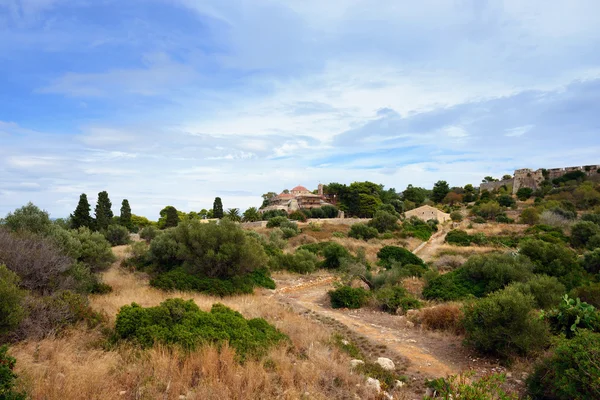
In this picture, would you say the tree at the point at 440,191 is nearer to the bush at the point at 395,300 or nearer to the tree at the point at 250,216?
the tree at the point at 250,216

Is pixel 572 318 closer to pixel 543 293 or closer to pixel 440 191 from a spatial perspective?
pixel 543 293

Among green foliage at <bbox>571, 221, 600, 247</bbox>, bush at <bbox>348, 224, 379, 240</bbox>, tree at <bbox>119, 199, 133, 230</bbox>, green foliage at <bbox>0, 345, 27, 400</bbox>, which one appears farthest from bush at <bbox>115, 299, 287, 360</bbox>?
tree at <bbox>119, 199, 133, 230</bbox>

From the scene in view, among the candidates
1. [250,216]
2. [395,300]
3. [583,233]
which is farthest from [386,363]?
[250,216]

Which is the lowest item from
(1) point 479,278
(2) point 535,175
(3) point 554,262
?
(1) point 479,278

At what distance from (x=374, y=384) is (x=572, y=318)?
13.5 ft

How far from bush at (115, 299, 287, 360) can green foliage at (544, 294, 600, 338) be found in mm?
4893

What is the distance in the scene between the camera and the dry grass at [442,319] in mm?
8141

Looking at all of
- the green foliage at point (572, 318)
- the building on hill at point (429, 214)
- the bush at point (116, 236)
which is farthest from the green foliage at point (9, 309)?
the building on hill at point (429, 214)

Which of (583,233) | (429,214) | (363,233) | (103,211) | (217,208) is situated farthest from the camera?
(217,208)

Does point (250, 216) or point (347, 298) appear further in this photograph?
point (250, 216)

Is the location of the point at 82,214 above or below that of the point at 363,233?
above

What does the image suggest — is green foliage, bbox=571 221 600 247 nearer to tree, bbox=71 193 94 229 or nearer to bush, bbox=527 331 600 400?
bush, bbox=527 331 600 400

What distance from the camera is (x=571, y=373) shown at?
4199 mm

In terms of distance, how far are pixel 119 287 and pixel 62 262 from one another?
3062 millimetres
